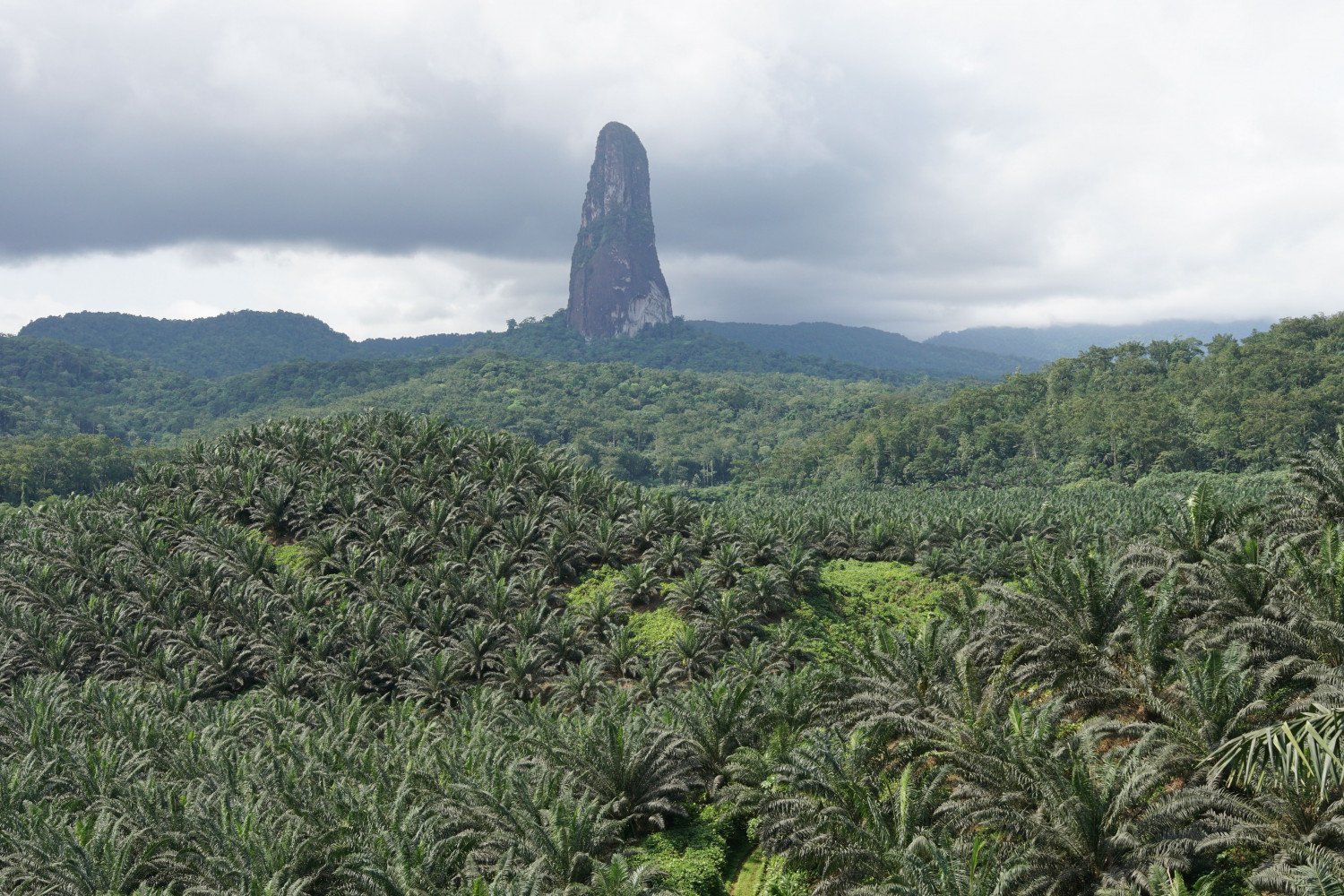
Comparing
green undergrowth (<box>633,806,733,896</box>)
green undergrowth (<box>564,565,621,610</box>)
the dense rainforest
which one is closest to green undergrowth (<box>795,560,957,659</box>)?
green undergrowth (<box>564,565,621,610</box>)

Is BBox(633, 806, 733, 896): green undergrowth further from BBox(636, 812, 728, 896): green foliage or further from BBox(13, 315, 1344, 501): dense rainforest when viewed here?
BBox(13, 315, 1344, 501): dense rainforest

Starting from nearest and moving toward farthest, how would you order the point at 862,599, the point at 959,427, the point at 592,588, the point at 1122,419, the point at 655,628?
1. the point at 655,628
2. the point at 592,588
3. the point at 862,599
4. the point at 1122,419
5. the point at 959,427

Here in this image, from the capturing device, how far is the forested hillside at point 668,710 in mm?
13617

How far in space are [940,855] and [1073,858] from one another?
2198mm

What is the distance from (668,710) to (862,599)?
814 inches

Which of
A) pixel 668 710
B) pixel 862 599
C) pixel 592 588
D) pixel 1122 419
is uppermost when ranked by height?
pixel 1122 419

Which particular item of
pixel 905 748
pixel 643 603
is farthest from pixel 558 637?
pixel 905 748

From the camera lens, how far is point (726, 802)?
1852cm

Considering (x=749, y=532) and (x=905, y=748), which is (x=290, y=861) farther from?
(x=749, y=532)

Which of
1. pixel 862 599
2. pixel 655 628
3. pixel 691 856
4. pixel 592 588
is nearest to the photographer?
pixel 691 856

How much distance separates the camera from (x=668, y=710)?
78.0 ft

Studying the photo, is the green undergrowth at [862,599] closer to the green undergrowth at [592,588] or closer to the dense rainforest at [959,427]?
the green undergrowth at [592,588]

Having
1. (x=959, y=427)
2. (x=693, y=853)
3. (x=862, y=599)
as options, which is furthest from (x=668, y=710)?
(x=959, y=427)

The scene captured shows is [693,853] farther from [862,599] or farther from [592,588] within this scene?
[862,599]
